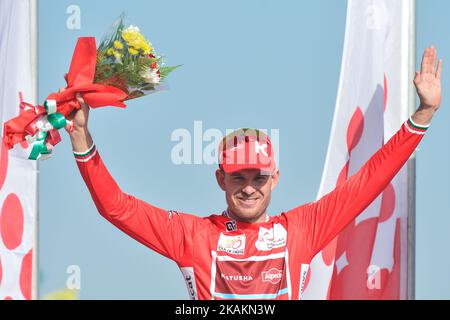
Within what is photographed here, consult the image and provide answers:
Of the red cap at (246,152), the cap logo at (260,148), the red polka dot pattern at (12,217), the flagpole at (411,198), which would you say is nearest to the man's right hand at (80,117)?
the red cap at (246,152)

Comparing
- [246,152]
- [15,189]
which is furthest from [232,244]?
[15,189]

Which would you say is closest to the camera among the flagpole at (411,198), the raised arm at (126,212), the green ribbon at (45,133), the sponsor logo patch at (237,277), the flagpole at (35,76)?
the green ribbon at (45,133)

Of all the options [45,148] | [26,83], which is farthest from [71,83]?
[26,83]

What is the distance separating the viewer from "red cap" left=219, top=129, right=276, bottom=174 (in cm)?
387

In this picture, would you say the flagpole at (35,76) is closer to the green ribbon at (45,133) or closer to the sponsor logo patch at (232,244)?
the green ribbon at (45,133)

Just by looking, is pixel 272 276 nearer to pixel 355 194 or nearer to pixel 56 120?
pixel 355 194

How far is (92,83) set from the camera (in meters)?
3.70

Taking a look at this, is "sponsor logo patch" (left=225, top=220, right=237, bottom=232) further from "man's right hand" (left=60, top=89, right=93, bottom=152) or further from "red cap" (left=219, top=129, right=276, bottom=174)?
"man's right hand" (left=60, top=89, right=93, bottom=152)

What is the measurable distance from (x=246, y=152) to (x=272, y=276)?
514mm

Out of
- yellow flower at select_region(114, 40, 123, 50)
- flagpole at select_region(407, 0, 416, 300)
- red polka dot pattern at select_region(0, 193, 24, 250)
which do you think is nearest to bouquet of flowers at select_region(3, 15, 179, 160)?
yellow flower at select_region(114, 40, 123, 50)

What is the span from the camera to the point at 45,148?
3.64 meters

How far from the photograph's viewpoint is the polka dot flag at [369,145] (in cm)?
462

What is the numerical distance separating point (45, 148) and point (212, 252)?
2.64 feet
